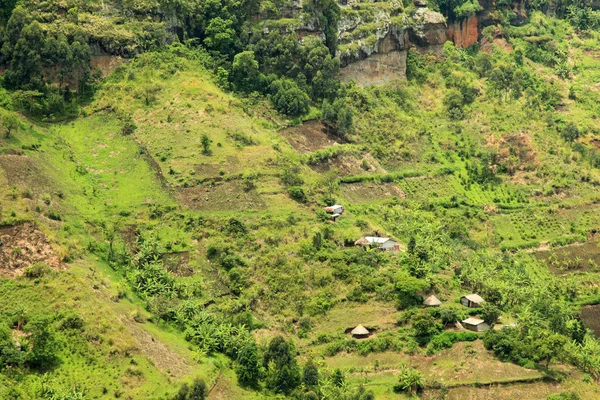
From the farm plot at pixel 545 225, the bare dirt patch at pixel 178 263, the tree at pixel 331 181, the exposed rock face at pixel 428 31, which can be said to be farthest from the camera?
the exposed rock face at pixel 428 31

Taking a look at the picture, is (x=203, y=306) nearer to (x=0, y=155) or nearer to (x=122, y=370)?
Answer: (x=122, y=370)

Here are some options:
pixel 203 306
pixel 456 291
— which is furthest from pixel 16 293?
pixel 456 291

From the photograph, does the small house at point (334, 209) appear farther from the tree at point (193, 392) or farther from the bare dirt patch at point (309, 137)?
the tree at point (193, 392)

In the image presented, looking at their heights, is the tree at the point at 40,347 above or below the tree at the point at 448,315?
above

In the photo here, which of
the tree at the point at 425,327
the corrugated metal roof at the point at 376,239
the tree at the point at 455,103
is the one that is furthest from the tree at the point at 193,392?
the tree at the point at 455,103

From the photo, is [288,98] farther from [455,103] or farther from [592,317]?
[592,317]

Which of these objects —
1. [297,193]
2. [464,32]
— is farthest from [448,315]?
[464,32]

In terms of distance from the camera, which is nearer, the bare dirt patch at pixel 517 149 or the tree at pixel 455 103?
the bare dirt patch at pixel 517 149
